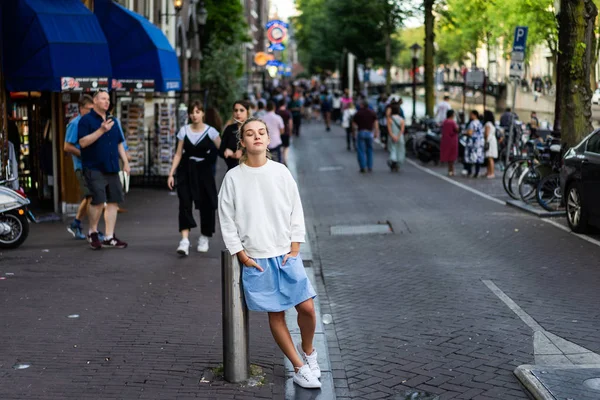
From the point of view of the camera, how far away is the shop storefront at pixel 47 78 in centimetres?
1520

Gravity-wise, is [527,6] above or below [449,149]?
above

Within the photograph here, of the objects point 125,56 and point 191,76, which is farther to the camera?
point 191,76

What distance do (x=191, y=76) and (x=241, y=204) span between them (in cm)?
2941

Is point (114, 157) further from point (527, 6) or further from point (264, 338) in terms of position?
point (527, 6)

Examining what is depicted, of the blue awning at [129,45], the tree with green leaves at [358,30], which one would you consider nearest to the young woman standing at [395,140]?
the blue awning at [129,45]

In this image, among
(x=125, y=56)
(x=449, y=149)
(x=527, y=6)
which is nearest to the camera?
(x=125, y=56)

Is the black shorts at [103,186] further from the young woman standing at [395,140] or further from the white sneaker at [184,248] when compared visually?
the young woman standing at [395,140]

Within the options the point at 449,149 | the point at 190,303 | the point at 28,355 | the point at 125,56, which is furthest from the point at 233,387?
the point at 449,149

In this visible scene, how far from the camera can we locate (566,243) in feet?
42.7

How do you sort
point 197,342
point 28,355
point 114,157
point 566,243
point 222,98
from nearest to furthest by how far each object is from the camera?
point 28,355, point 197,342, point 114,157, point 566,243, point 222,98

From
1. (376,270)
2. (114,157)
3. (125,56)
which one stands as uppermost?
(125,56)

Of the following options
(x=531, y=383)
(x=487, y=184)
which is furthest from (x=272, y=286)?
(x=487, y=184)

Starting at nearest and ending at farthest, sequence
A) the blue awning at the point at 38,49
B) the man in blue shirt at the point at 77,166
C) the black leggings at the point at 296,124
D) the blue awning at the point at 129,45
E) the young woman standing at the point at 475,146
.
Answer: the man in blue shirt at the point at 77,166, the blue awning at the point at 38,49, the blue awning at the point at 129,45, the young woman standing at the point at 475,146, the black leggings at the point at 296,124

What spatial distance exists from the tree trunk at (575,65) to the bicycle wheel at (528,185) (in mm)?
798
